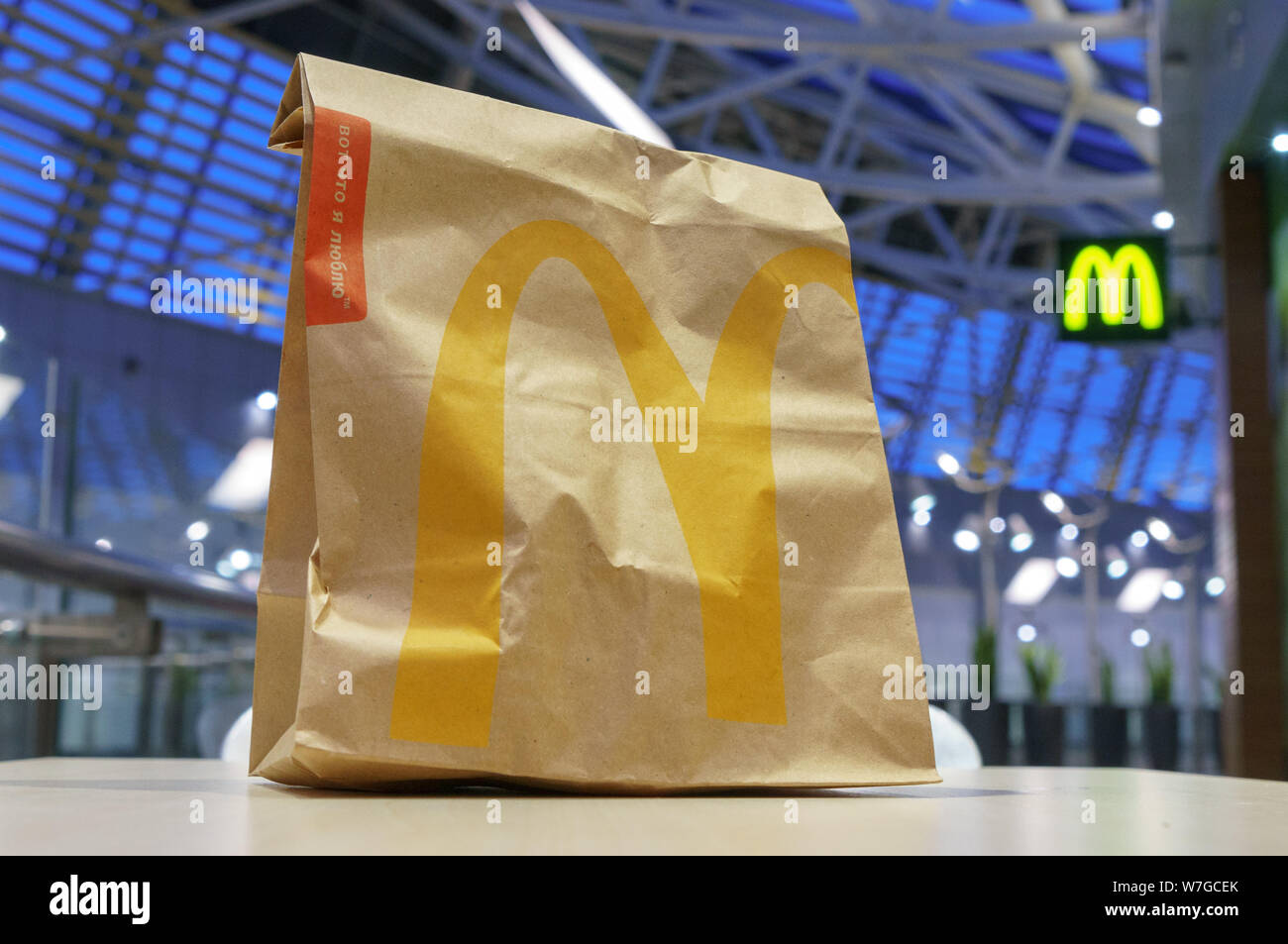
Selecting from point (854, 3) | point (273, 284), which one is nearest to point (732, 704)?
point (854, 3)

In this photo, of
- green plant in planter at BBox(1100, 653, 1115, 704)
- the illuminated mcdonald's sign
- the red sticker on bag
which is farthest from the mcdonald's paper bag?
green plant in planter at BBox(1100, 653, 1115, 704)

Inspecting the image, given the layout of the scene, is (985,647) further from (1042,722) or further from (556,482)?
(556,482)

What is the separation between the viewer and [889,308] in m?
14.7

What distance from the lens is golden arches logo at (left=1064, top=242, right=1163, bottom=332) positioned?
493 cm

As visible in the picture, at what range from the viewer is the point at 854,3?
663 cm

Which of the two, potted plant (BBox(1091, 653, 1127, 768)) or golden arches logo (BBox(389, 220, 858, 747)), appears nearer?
golden arches logo (BBox(389, 220, 858, 747))

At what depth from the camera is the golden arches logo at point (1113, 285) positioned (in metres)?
4.93

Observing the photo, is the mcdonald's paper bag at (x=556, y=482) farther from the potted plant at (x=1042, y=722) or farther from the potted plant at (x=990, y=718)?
the potted plant at (x=1042, y=722)

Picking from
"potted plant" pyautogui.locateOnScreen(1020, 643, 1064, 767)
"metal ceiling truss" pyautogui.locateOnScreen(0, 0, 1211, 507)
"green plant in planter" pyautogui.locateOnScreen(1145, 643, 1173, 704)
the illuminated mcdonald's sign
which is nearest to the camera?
the illuminated mcdonald's sign

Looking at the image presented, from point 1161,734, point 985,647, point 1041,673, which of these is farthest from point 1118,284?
point 1161,734

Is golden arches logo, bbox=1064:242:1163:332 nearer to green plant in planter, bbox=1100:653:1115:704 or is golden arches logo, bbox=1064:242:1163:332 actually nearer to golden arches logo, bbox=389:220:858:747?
green plant in planter, bbox=1100:653:1115:704

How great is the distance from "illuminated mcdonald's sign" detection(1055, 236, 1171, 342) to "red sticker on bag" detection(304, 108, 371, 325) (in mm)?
4630

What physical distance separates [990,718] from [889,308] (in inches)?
314
